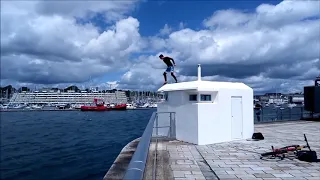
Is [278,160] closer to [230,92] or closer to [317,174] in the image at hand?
[317,174]

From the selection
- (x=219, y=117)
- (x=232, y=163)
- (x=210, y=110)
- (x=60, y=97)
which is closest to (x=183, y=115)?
(x=210, y=110)

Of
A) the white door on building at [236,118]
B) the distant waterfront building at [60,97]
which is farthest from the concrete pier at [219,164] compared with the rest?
the distant waterfront building at [60,97]

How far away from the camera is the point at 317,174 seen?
6332 mm

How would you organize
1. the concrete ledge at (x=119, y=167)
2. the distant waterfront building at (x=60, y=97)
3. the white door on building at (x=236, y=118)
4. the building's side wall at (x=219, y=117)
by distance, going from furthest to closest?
the distant waterfront building at (x=60, y=97) < the white door on building at (x=236, y=118) < the building's side wall at (x=219, y=117) < the concrete ledge at (x=119, y=167)

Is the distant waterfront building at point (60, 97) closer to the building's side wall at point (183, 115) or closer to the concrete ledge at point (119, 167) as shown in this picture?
the building's side wall at point (183, 115)

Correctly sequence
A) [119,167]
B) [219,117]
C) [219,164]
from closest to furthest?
[219,164] < [119,167] < [219,117]

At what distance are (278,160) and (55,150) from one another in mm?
19121

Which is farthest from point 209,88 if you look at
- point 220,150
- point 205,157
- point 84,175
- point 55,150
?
point 55,150

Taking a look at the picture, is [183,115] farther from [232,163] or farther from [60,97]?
[60,97]

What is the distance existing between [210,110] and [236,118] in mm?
1503

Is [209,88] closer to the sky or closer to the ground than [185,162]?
closer to the sky

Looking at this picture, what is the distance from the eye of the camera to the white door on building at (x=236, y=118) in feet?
37.0

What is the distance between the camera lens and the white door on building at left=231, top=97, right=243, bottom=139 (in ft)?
37.0

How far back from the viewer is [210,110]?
10531mm
